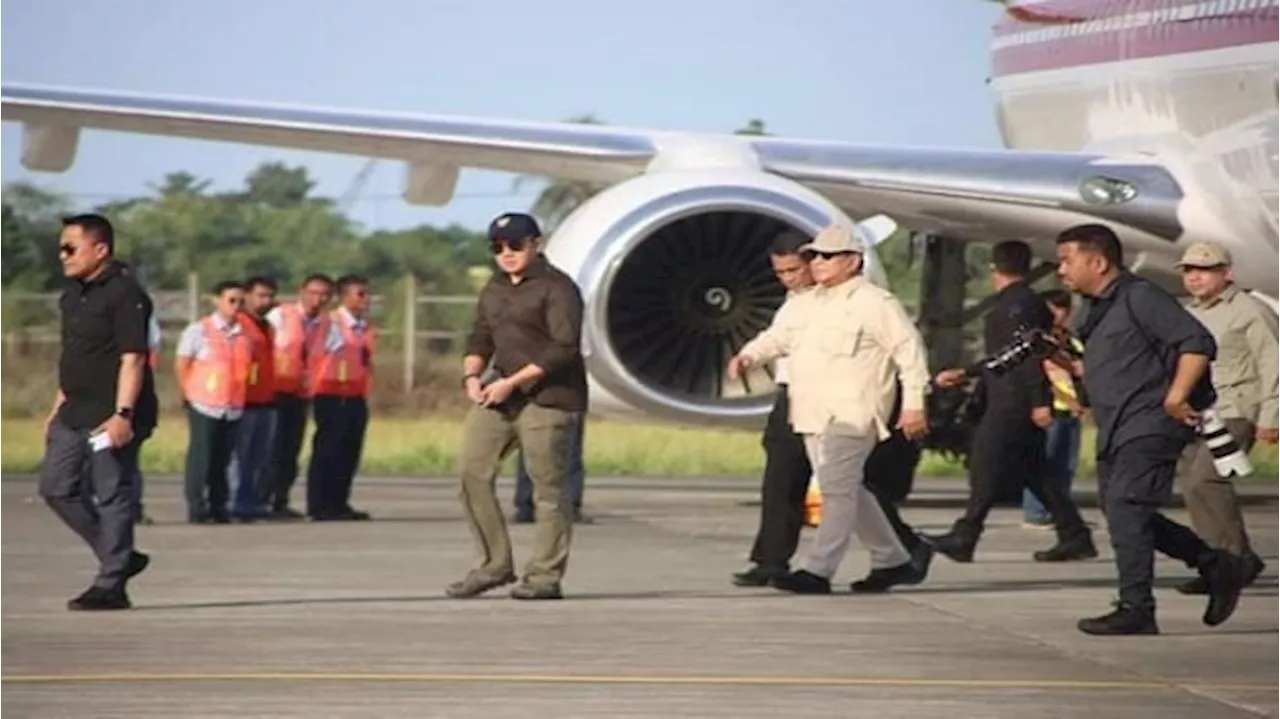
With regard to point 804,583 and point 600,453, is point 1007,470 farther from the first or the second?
point 600,453

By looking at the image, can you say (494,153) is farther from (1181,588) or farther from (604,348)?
(1181,588)

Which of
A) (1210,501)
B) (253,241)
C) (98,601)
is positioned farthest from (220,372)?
(253,241)

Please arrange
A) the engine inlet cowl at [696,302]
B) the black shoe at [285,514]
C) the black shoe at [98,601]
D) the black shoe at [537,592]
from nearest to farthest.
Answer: the black shoe at [98,601], the black shoe at [537,592], the engine inlet cowl at [696,302], the black shoe at [285,514]

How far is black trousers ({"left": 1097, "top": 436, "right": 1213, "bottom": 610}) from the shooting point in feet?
44.7

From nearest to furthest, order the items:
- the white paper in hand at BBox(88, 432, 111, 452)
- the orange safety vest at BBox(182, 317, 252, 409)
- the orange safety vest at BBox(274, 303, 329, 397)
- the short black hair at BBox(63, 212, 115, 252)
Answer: the white paper in hand at BBox(88, 432, 111, 452), the short black hair at BBox(63, 212, 115, 252), the orange safety vest at BBox(182, 317, 252, 409), the orange safety vest at BBox(274, 303, 329, 397)

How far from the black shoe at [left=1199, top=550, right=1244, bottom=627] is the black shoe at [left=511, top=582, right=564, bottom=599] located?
2.82 metres

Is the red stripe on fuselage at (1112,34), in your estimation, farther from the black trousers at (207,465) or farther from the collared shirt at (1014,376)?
the black trousers at (207,465)

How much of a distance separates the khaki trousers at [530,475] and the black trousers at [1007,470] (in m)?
3.28

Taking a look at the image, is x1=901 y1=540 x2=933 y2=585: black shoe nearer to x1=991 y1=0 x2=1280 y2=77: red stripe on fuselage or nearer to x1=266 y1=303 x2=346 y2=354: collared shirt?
x1=991 y1=0 x2=1280 y2=77: red stripe on fuselage

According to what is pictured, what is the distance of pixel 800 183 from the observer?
2297cm

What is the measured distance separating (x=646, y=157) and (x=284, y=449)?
297cm

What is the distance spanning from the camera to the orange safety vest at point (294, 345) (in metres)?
23.1

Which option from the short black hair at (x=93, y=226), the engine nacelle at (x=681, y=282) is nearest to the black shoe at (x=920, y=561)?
the short black hair at (x=93, y=226)

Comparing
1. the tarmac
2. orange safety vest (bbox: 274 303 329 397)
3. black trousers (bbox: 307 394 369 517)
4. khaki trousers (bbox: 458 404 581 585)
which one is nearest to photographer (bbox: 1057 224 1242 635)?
the tarmac
